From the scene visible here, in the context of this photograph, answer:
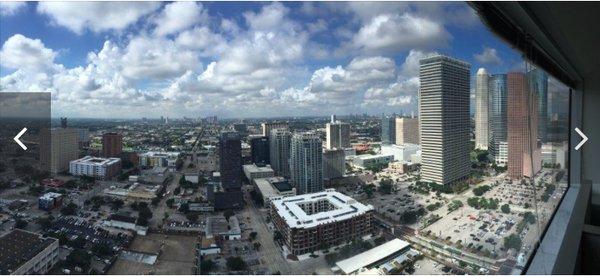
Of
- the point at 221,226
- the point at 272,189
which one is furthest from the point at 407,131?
the point at 221,226

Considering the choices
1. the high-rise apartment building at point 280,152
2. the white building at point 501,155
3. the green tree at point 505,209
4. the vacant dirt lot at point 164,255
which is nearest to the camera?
the vacant dirt lot at point 164,255

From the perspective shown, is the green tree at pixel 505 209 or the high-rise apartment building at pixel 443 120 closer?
the green tree at pixel 505 209

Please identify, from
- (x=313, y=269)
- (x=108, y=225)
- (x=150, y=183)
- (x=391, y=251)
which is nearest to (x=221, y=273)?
(x=313, y=269)

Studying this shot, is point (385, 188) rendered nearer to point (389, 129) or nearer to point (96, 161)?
point (389, 129)

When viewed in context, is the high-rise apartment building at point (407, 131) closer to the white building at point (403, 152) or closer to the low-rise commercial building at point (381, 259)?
the white building at point (403, 152)

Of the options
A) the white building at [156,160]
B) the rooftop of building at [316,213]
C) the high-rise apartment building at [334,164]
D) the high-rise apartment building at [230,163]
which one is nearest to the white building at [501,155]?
the high-rise apartment building at [334,164]

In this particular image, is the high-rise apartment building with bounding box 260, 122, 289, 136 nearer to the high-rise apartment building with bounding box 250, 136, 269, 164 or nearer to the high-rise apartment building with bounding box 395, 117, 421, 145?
the high-rise apartment building with bounding box 250, 136, 269, 164

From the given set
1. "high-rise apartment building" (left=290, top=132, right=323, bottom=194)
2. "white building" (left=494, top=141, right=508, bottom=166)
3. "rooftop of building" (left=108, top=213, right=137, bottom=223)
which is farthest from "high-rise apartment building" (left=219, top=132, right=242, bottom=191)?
"white building" (left=494, top=141, right=508, bottom=166)
